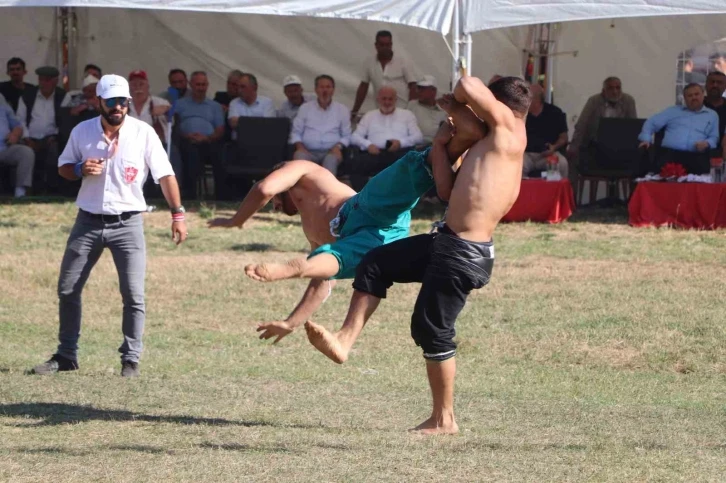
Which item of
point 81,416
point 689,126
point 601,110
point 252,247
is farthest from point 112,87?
point 601,110

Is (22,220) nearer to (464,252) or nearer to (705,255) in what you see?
(705,255)

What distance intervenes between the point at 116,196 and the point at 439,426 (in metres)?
2.72

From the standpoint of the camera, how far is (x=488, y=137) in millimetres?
5844

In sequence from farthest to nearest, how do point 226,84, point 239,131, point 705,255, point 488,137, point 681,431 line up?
1. point 226,84
2. point 239,131
3. point 705,255
4. point 681,431
5. point 488,137

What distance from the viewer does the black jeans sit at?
591cm

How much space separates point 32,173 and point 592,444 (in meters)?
11.2

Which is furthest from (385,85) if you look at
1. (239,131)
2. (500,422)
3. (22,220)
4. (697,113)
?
(500,422)

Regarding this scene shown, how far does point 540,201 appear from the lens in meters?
14.2

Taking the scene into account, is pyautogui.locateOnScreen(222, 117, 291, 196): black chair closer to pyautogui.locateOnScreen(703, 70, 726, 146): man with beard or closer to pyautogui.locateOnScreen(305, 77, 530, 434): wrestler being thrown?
pyautogui.locateOnScreen(703, 70, 726, 146): man with beard

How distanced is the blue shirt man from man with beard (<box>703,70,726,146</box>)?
693mm

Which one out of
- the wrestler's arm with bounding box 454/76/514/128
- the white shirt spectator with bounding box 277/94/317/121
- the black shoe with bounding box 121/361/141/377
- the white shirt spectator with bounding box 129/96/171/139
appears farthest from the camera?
the white shirt spectator with bounding box 277/94/317/121

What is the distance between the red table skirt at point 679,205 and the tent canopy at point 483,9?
79.1 inches

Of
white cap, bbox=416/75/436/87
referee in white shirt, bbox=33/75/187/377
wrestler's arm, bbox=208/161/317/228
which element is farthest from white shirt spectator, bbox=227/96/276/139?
wrestler's arm, bbox=208/161/317/228

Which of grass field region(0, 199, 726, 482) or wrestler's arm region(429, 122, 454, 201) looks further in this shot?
wrestler's arm region(429, 122, 454, 201)
